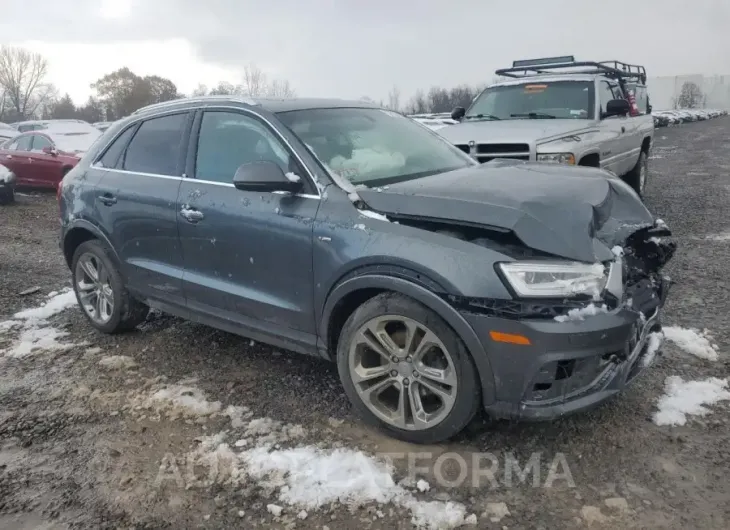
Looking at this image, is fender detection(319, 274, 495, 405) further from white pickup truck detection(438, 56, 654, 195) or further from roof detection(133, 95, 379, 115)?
white pickup truck detection(438, 56, 654, 195)

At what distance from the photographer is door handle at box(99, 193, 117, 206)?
445 centimetres

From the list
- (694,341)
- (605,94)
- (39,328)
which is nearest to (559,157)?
(605,94)

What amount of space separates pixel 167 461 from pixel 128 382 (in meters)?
1.11

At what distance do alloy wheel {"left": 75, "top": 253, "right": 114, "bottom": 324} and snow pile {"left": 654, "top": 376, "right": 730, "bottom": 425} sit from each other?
3.86m

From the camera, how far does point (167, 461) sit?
10.1 feet

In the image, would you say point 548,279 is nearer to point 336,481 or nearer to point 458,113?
point 336,481

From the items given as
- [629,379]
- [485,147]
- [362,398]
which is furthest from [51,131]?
[629,379]

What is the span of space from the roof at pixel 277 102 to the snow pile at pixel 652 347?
7.88ft

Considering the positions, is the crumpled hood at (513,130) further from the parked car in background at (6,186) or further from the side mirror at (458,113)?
the parked car in background at (6,186)

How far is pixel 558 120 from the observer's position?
740 centimetres

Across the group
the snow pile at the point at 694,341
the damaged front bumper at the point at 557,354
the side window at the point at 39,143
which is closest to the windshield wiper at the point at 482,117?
the snow pile at the point at 694,341

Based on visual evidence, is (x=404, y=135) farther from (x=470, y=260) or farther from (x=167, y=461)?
(x=167, y=461)
